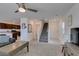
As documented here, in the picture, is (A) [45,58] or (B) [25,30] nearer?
(A) [45,58]

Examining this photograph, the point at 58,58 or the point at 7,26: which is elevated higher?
the point at 7,26

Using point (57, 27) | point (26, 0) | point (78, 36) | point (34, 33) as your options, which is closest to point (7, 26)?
point (34, 33)

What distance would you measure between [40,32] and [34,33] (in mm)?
730

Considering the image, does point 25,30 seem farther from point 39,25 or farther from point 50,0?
point 50,0

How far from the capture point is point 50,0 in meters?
1.13

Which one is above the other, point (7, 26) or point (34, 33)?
point (7, 26)

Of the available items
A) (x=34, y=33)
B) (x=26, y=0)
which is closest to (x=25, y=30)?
(x=34, y=33)

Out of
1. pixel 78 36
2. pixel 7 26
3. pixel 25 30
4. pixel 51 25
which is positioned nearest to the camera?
pixel 78 36

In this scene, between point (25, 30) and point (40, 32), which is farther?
point (40, 32)

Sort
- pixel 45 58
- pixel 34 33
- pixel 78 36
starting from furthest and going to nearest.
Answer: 1. pixel 34 33
2. pixel 78 36
3. pixel 45 58

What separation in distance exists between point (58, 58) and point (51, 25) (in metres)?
9.82

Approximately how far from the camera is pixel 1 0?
Answer: 1.08 metres

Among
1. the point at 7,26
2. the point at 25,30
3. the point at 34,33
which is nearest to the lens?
the point at 25,30

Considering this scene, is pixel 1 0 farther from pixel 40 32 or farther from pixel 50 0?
pixel 40 32
